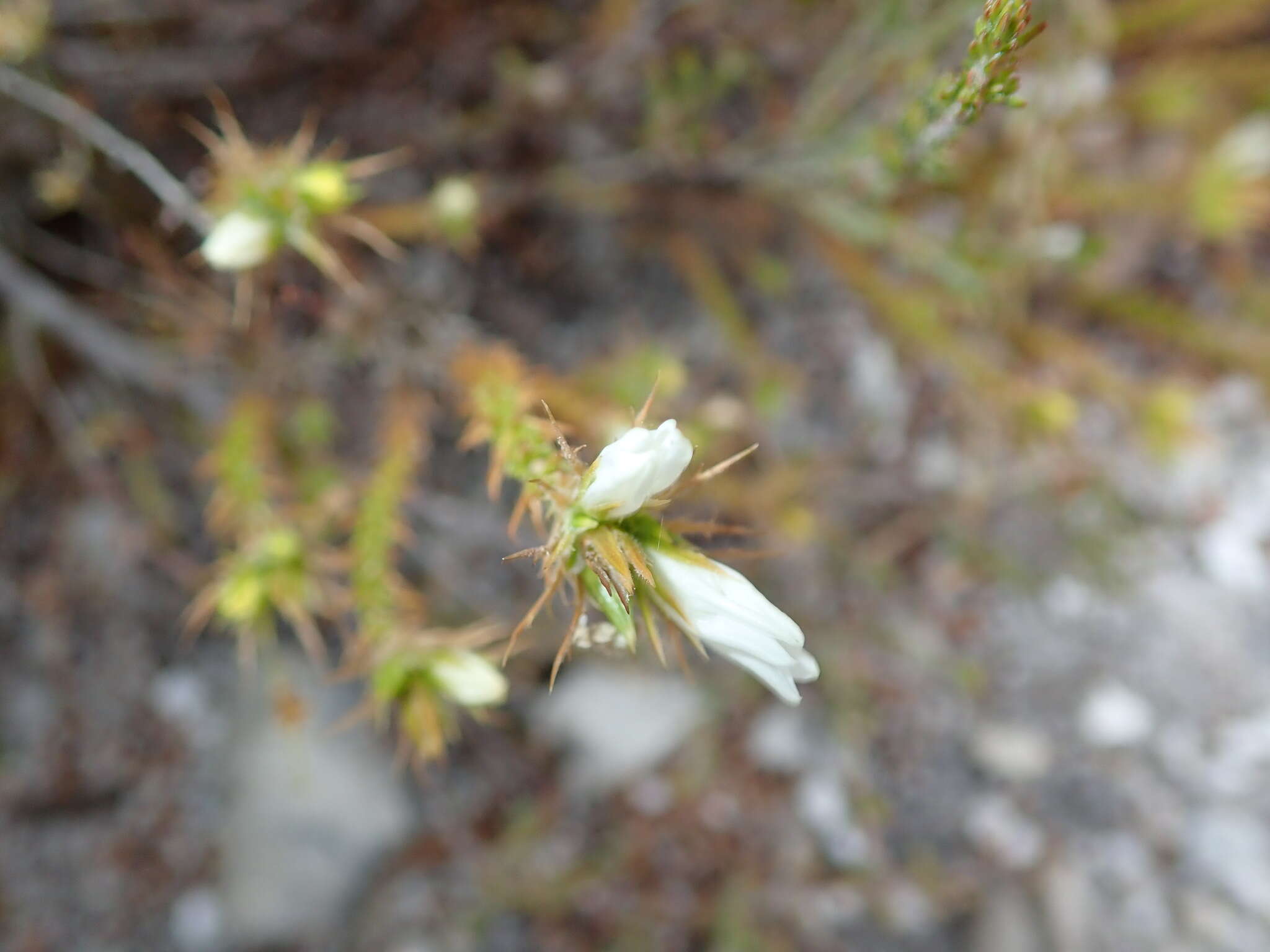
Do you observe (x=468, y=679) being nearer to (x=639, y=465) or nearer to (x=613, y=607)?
(x=613, y=607)

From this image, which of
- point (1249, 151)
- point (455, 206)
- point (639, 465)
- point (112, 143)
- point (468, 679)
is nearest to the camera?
point (639, 465)

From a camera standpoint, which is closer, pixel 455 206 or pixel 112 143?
Result: pixel 112 143

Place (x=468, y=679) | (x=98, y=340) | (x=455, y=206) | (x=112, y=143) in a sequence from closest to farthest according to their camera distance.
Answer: (x=468, y=679), (x=112, y=143), (x=455, y=206), (x=98, y=340)

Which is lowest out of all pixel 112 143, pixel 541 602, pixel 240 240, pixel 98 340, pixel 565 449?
pixel 541 602

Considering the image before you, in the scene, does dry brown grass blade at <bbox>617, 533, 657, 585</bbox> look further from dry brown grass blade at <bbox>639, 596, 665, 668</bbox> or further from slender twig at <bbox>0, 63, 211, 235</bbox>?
slender twig at <bbox>0, 63, 211, 235</bbox>

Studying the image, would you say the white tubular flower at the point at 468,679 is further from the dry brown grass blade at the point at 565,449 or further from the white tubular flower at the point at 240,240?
the white tubular flower at the point at 240,240

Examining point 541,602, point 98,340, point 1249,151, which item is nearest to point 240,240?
point 541,602
